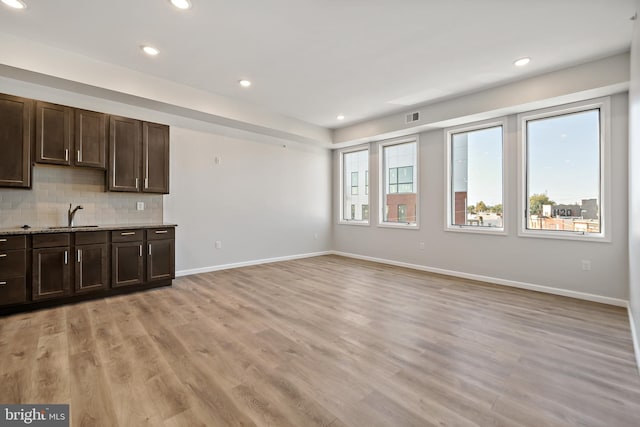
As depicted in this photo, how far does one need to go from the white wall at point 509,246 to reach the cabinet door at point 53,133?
523cm

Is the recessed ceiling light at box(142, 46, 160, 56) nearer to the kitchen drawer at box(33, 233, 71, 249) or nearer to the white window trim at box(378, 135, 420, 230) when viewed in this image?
the kitchen drawer at box(33, 233, 71, 249)

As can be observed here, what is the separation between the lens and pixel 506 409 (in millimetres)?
1689

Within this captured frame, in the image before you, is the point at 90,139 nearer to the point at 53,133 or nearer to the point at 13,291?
the point at 53,133

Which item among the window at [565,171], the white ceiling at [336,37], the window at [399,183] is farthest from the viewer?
the window at [399,183]

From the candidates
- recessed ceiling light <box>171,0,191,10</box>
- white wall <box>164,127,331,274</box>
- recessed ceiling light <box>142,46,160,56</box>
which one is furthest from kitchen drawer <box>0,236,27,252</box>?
recessed ceiling light <box>171,0,191,10</box>

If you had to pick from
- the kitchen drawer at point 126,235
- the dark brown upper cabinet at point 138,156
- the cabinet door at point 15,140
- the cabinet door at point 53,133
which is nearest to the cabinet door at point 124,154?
the dark brown upper cabinet at point 138,156

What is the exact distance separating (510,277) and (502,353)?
2.52 meters

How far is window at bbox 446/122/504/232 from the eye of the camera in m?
4.66

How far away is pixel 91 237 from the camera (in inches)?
142

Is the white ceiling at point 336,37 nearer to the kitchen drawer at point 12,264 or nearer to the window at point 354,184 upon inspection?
the kitchen drawer at point 12,264

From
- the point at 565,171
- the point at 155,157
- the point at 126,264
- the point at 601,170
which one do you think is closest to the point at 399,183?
the point at 565,171

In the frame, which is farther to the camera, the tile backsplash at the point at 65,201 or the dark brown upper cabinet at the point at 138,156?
the dark brown upper cabinet at the point at 138,156

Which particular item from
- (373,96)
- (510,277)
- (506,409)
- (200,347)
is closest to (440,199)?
(510,277)

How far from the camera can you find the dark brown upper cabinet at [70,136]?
3389mm
